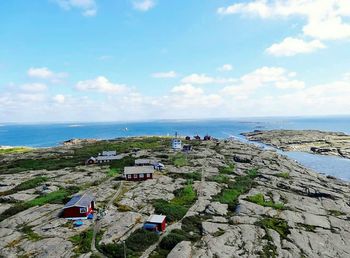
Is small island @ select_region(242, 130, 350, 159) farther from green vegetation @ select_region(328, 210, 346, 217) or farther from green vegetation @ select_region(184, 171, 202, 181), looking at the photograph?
green vegetation @ select_region(328, 210, 346, 217)

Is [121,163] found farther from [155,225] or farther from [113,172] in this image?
[155,225]

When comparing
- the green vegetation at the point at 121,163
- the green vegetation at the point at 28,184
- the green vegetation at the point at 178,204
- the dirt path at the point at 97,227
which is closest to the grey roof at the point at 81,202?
the dirt path at the point at 97,227

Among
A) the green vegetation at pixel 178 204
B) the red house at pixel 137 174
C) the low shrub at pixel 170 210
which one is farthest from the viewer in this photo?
the red house at pixel 137 174

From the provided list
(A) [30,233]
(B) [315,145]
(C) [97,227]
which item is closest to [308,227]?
(C) [97,227]

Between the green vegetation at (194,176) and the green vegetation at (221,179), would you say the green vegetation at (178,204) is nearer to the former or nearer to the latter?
the green vegetation at (194,176)

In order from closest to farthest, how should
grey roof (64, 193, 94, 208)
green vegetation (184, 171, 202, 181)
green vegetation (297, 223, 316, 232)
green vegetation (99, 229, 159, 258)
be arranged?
green vegetation (99, 229, 159, 258), green vegetation (297, 223, 316, 232), grey roof (64, 193, 94, 208), green vegetation (184, 171, 202, 181)

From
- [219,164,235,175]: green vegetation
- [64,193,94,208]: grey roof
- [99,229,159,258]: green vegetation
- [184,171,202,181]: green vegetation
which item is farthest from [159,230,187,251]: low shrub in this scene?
[219,164,235,175]: green vegetation
